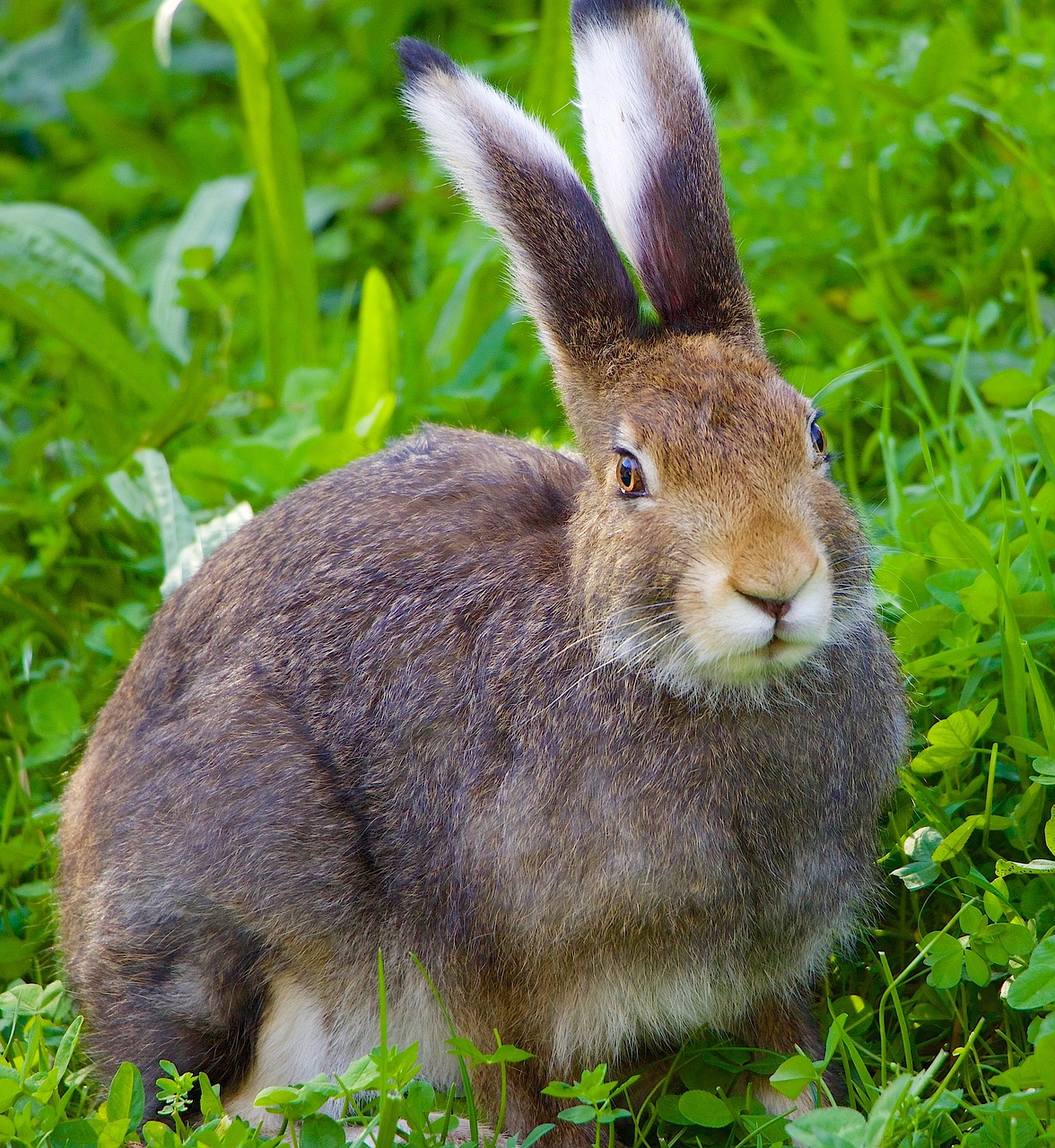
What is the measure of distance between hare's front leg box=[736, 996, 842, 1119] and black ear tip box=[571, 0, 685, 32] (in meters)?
2.24

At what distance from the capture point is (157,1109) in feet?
11.9

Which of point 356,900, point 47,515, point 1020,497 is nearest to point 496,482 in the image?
point 356,900

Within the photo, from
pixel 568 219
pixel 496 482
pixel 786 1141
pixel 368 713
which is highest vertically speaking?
pixel 568 219

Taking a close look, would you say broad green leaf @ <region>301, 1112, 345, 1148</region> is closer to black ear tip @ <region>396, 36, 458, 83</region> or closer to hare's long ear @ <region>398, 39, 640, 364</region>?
hare's long ear @ <region>398, 39, 640, 364</region>

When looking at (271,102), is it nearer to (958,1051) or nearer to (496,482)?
(496,482)

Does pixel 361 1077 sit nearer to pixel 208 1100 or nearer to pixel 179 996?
pixel 208 1100

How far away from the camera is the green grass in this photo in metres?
3.31

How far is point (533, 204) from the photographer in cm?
335

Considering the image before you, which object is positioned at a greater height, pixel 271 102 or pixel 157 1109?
pixel 271 102

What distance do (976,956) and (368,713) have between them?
141 cm

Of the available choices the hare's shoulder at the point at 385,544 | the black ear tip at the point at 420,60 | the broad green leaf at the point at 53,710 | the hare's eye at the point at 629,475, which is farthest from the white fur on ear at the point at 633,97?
the broad green leaf at the point at 53,710

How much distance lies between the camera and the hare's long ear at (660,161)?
11.0 ft

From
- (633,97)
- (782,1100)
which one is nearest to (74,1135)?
(782,1100)

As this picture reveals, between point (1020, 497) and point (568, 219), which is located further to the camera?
point (1020, 497)
